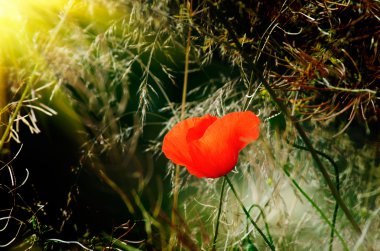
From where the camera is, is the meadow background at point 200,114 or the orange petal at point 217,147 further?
the meadow background at point 200,114

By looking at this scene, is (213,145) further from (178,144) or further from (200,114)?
(200,114)

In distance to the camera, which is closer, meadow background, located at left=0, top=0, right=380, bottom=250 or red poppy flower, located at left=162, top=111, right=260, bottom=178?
red poppy flower, located at left=162, top=111, right=260, bottom=178

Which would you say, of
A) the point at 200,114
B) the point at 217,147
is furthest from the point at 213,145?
the point at 200,114

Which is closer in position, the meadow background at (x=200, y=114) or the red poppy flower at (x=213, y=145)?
the red poppy flower at (x=213, y=145)

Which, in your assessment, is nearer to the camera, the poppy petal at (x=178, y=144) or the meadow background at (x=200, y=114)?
the poppy petal at (x=178, y=144)
